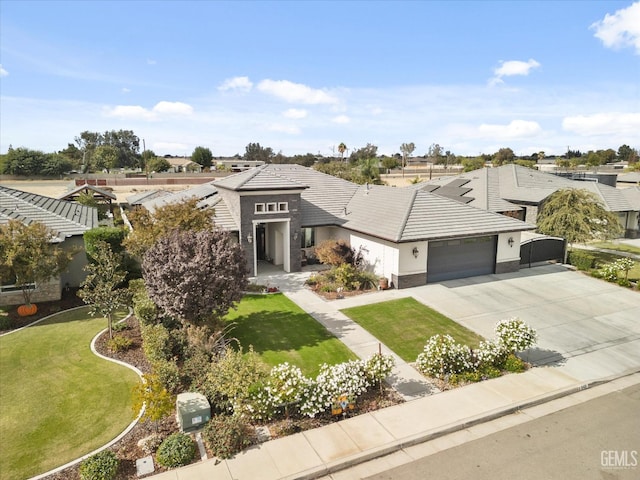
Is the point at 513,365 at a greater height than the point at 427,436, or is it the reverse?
the point at 513,365

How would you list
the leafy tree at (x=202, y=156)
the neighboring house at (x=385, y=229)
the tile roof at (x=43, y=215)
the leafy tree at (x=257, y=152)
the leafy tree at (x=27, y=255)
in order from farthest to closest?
1. the leafy tree at (x=257, y=152)
2. the leafy tree at (x=202, y=156)
3. the neighboring house at (x=385, y=229)
4. the tile roof at (x=43, y=215)
5. the leafy tree at (x=27, y=255)

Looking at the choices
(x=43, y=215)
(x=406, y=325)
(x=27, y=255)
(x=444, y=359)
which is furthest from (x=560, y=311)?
(x=43, y=215)

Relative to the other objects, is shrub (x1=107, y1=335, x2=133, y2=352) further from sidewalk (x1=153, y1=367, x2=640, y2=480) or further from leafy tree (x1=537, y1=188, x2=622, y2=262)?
leafy tree (x1=537, y1=188, x2=622, y2=262)

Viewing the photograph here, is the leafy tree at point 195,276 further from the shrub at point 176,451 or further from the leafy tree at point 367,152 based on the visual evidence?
the leafy tree at point 367,152

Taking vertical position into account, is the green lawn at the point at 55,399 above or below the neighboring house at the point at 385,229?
below

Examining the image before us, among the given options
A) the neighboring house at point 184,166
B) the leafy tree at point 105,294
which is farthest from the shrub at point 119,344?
the neighboring house at point 184,166

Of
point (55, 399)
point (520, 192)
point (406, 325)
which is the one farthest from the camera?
point (520, 192)

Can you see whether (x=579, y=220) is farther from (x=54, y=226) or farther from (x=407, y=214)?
(x=54, y=226)

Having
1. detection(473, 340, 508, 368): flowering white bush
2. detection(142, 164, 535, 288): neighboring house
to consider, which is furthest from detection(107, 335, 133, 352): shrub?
detection(473, 340, 508, 368): flowering white bush
